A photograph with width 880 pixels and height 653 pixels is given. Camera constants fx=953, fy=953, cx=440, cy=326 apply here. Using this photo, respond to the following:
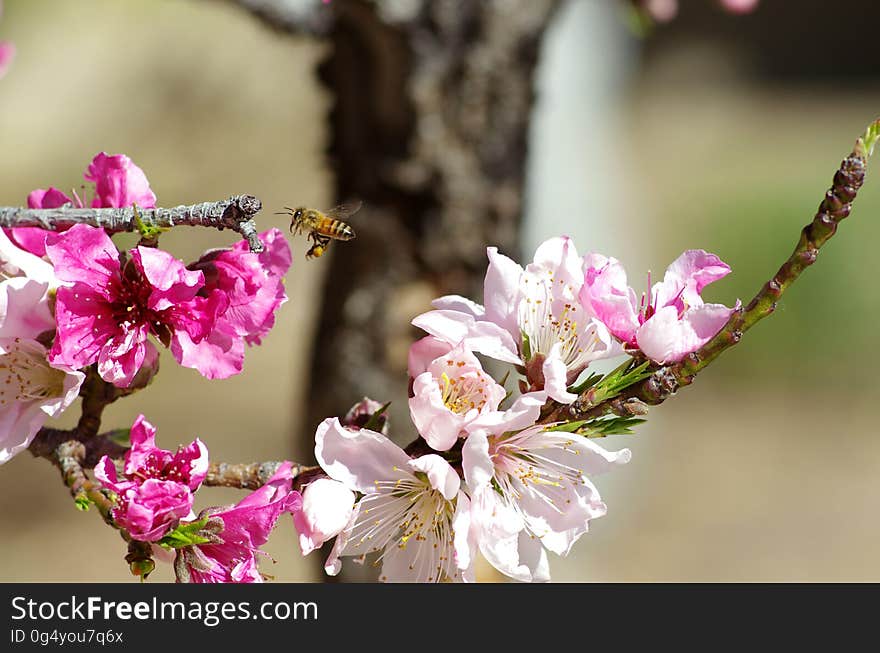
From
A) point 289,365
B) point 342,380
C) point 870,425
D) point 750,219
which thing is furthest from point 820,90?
point 342,380

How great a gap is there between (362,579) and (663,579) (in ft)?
7.24

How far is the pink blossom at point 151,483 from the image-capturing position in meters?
0.75

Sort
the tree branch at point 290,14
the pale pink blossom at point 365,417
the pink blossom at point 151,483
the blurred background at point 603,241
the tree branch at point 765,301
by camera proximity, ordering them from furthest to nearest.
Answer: the blurred background at point 603,241
the tree branch at point 290,14
the pale pink blossom at point 365,417
the pink blossom at point 151,483
the tree branch at point 765,301

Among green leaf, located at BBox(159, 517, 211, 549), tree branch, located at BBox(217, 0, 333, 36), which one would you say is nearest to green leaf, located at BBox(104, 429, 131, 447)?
green leaf, located at BBox(159, 517, 211, 549)

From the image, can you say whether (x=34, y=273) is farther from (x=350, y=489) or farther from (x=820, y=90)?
(x=820, y=90)

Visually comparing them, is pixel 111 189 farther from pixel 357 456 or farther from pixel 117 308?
pixel 357 456

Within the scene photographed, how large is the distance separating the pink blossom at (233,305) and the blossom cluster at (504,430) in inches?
4.7

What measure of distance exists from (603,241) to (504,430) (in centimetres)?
359

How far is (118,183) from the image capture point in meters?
0.89

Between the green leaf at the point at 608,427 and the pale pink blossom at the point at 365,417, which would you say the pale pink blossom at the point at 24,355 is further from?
the green leaf at the point at 608,427

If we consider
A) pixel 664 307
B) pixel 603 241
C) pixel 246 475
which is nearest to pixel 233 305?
pixel 246 475

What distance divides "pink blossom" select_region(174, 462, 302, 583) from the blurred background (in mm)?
1930

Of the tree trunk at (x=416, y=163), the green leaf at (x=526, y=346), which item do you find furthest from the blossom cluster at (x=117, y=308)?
the tree trunk at (x=416, y=163)

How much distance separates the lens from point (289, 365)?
5.10 m
